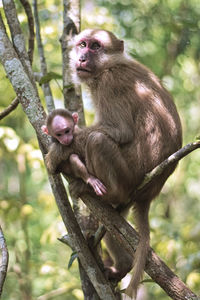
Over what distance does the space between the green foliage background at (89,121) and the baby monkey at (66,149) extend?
1.16 m

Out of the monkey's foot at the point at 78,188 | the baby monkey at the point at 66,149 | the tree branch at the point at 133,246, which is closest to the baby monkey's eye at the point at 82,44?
the baby monkey at the point at 66,149

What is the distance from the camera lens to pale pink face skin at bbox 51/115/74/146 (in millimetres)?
4250

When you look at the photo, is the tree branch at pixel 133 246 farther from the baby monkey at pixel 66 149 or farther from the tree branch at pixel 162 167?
the tree branch at pixel 162 167

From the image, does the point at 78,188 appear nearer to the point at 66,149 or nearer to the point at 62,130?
the point at 66,149

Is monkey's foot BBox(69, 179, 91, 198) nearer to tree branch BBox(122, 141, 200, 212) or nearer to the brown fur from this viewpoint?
the brown fur

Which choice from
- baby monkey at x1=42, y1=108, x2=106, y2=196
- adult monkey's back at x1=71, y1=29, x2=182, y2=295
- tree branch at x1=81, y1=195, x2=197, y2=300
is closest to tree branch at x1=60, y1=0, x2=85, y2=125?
adult monkey's back at x1=71, y1=29, x2=182, y2=295

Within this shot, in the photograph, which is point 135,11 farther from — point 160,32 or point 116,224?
point 116,224

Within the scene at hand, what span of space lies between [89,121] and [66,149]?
4558 millimetres

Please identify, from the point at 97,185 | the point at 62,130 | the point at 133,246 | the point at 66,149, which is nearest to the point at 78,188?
the point at 97,185

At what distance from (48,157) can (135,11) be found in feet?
17.0

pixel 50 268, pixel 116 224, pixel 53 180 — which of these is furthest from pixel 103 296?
pixel 50 268

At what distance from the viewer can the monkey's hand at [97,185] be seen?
161 inches

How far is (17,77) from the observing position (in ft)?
14.1

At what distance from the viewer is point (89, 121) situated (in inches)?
349
